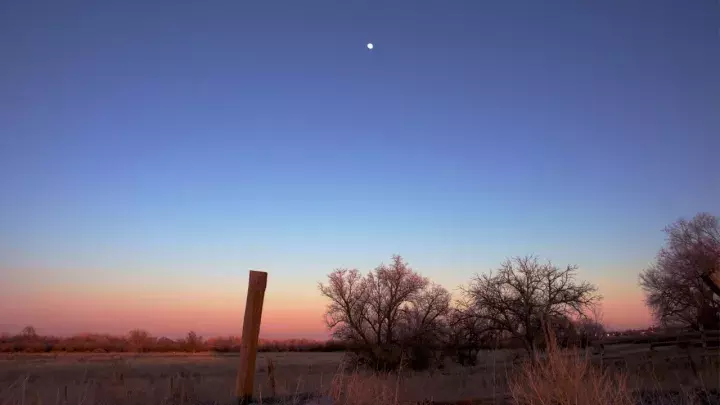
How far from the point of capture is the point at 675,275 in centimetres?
3903

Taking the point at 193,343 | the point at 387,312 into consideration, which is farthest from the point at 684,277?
the point at 193,343

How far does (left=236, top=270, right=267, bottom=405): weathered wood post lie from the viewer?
834 cm

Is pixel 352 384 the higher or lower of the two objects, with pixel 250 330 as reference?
lower

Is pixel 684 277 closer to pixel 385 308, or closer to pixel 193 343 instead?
pixel 385 308

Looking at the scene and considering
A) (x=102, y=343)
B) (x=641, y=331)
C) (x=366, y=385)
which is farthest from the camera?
(x=102, y=343)

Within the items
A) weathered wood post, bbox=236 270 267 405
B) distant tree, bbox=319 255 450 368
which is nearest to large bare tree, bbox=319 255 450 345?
distant tree, bbox=319 255 450 368

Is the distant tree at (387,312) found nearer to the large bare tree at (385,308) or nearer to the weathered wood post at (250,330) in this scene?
the large bare tree at (385,308)

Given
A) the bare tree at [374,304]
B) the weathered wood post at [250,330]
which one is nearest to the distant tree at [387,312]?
the bare tree at [374,304]

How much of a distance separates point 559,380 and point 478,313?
A: 18581 millimetres

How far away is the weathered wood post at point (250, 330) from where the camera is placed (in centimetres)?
834

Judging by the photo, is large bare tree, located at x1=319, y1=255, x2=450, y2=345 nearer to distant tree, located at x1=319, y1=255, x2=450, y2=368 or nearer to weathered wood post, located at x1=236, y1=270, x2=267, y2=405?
distant tree, located at x1=319, y1=255, x2=450, y2=368

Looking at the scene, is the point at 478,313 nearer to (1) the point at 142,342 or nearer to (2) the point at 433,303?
(2) the point at 433,303

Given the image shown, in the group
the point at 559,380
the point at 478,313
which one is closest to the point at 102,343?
the point at 478,313

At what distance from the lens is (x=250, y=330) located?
27.4 feet
